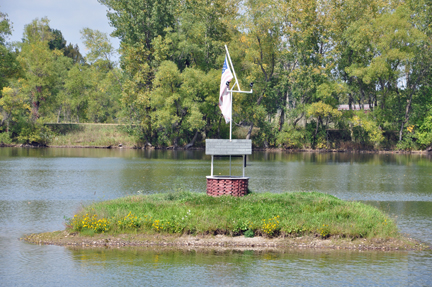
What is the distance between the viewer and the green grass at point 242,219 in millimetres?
23109

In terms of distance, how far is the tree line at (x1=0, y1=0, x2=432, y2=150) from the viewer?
8394 cm

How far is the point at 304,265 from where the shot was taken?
64.2 feet

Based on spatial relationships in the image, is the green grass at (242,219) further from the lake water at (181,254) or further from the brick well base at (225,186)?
the brick well base at (225,186)

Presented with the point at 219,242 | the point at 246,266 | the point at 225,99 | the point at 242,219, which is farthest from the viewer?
the point at 225,99

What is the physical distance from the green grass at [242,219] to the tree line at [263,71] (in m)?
57.6

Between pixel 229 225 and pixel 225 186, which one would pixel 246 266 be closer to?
pixel 229 225

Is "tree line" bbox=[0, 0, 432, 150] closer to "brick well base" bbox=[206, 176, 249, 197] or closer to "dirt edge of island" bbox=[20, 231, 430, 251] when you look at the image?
"brick well base" bbox=[206, 176, 249, 197]

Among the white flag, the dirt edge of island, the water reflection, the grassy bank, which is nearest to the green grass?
the dirt edge of island

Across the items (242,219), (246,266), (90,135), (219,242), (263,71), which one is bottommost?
(246,266)

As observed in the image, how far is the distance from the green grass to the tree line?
57.6 metres

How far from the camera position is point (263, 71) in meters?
91.8

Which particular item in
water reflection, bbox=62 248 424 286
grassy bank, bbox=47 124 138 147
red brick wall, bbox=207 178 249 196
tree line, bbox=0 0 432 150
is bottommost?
water reflection, bbox=62 248 424 286

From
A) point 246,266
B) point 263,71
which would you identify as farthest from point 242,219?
point 263,71

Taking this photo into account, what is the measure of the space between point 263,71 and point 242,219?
233 feet
